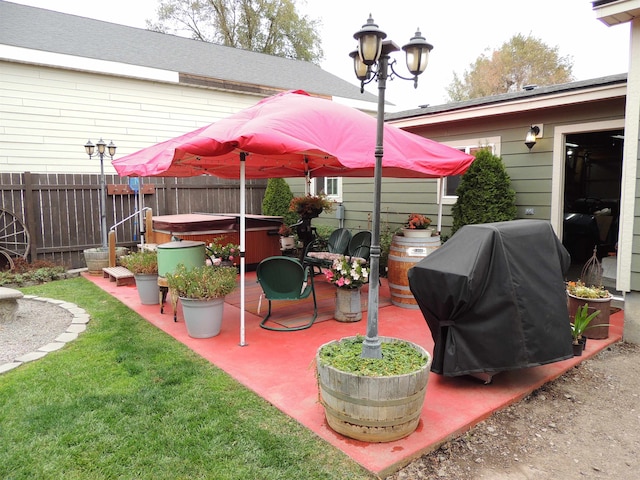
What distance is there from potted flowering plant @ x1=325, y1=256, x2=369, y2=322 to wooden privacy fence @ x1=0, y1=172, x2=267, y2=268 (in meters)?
5.44

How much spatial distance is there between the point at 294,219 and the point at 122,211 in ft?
12.0

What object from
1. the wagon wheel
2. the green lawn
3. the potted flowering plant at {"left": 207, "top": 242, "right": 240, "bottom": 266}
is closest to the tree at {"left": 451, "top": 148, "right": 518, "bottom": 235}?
the potted flowering plant at {"left": 207, "top": 242, "right": 240, "bottom": 266}

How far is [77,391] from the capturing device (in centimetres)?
324

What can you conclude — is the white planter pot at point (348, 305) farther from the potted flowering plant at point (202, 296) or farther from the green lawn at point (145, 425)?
the green lawn at point (145, 425)

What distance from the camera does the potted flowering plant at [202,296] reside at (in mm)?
4207

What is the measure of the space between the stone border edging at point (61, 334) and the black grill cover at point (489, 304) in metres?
3.46

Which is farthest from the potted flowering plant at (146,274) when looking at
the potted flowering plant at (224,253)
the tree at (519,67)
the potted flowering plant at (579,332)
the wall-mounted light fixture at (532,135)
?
the tree at (519,67)

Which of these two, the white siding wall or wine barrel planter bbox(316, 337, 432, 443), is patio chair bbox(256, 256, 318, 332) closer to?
wine barrel planter bbox(316, 337, 432, 443)

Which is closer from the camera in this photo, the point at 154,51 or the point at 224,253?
the point at 224,253

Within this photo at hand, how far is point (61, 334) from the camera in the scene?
4.57m

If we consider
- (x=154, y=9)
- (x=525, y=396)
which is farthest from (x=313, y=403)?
(x=154, y=9)

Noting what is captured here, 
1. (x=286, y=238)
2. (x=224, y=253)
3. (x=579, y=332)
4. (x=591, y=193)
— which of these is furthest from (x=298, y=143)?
(x=591, y=193)

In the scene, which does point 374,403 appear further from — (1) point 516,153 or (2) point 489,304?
(1) point 516,153

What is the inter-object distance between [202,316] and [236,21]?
20.2 metres
